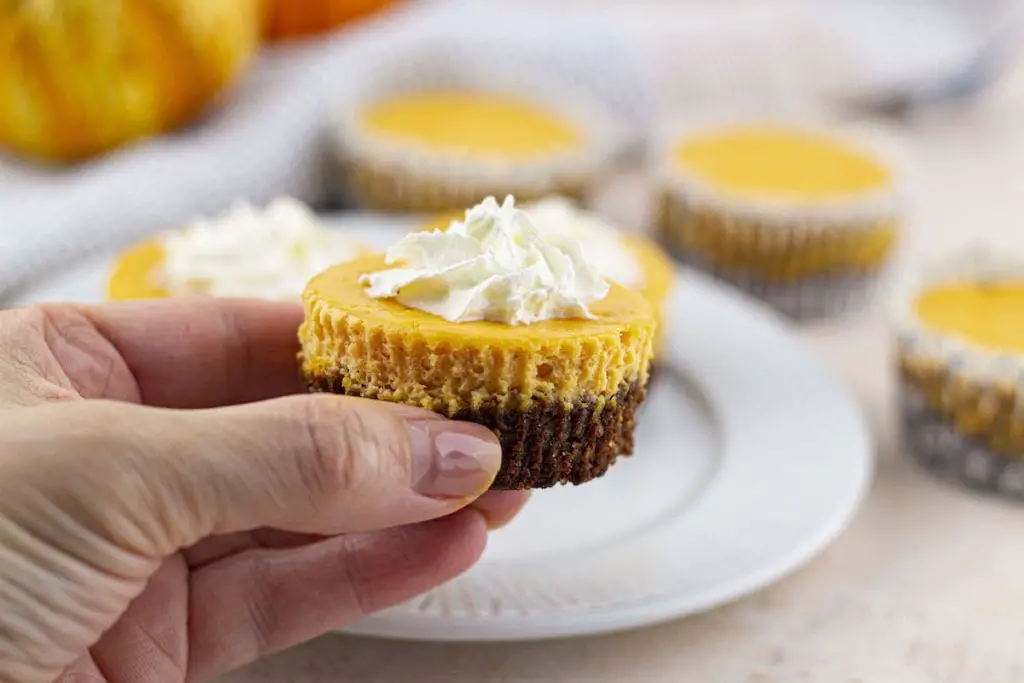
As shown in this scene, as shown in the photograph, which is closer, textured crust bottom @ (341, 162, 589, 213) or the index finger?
the index finger

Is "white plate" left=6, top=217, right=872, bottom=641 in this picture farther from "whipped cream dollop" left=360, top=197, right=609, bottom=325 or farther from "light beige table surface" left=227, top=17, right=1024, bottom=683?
"whipped cream dollop" left=360, top=197, right=609, bottom=325

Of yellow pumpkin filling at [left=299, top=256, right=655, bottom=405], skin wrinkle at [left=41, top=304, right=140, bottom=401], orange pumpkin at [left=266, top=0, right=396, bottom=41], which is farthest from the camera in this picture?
orange pumpkin at [left=266, top=0, right=396, bottom=41]

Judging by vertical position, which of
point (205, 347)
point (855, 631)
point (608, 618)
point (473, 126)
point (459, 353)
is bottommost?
point (855, 631)

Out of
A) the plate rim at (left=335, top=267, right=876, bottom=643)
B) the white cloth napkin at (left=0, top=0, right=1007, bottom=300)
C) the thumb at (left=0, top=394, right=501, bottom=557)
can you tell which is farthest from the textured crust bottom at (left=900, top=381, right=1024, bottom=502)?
the white cloth napkin at (left=0, top=0, right=1007, bottom=300)

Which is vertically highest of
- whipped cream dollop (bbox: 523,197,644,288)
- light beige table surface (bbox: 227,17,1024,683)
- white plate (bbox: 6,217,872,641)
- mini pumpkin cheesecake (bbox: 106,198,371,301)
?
mini pumpkin cheesecake (bbox: 106,198,371,301)

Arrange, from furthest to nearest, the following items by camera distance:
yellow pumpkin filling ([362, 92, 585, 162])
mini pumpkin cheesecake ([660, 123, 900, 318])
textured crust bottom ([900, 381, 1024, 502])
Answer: yellow pumpkin filling ([362, 92, 585, 162])
mini pumpkin cheesecake ([660, 123, 900, 318])
textured crust bottom ([900, 381, 1024, 502])

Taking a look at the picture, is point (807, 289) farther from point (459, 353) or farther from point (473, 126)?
point (459, 353)

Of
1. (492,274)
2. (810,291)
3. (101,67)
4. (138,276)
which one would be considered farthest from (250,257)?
(810,291)
